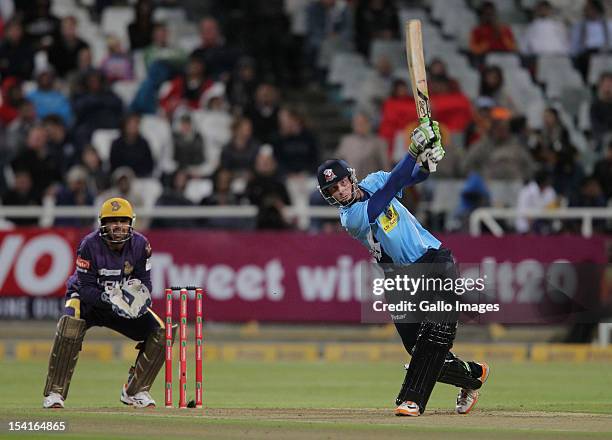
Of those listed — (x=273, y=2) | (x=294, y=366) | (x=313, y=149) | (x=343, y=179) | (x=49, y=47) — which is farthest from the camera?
(x=273, y=2)

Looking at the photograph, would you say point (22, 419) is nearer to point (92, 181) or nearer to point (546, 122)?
point (92, 181)

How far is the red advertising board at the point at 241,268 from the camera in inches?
834

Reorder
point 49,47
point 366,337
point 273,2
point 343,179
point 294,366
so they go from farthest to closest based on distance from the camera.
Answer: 1. point 273,2
2. point 49,47
3. point 366,337
4. point 294,366
5. point 343,179

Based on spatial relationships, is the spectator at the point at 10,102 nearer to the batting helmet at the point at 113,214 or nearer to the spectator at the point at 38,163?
the spectator at the point at 38,163

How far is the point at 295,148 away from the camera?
A: 23.2 metres

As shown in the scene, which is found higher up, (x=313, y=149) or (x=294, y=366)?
(x=313, y=149)

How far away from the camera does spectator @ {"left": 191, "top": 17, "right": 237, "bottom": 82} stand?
24.7m

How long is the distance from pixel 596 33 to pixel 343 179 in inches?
536

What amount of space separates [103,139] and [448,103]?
482 centimetres

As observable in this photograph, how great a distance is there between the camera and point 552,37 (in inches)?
993

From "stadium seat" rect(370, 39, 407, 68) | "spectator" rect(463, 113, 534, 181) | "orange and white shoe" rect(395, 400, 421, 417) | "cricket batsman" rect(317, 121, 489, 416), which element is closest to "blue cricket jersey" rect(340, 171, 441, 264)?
"cricket batsman" rect(317, 121, 489, 416)

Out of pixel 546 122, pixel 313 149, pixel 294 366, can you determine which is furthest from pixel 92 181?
pixel 546 122

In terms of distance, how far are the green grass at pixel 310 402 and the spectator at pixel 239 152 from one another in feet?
12.2

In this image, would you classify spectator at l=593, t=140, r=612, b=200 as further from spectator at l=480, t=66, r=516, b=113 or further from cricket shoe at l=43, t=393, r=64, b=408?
cricket shoe at l=43, t=393, r=64, b=408
